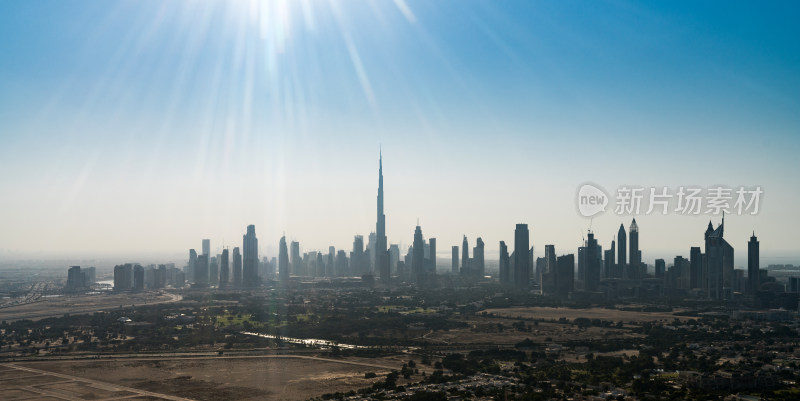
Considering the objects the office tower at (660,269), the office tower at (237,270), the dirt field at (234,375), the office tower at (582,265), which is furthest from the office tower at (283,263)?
the dirt field at (234,375)

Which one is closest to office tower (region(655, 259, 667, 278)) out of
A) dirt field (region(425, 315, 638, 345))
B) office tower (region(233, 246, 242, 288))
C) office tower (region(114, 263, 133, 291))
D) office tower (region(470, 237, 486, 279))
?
office tower (region(470, 237, 486, 279))

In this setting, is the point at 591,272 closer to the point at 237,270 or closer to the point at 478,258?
the point at 478,258

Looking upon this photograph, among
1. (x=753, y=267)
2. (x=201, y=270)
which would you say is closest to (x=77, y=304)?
(x=201, y=270)

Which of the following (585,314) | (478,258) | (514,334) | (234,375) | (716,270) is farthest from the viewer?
(478,258)

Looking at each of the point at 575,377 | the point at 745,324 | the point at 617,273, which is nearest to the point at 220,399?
the point at 575,377

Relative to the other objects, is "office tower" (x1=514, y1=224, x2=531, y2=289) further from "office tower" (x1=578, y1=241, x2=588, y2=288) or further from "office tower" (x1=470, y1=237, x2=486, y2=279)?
"office tower" (x1=470, y1=237, x2=486, y2=279)
